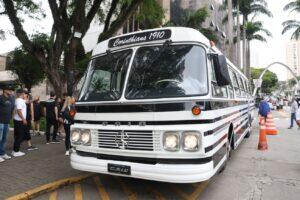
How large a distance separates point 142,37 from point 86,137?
207 cm

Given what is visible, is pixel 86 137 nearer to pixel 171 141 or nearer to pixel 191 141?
pixel 171 141

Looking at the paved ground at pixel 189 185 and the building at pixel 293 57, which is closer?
the paved ground at pixel 189 185

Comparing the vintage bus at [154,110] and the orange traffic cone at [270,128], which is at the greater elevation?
the vintage bus at [154,110]

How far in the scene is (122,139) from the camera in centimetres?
550

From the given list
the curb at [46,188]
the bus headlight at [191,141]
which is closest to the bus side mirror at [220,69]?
the bus headlight at [191,141]

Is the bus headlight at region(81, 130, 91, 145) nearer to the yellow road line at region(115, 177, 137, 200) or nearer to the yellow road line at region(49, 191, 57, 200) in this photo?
the yellow road line at region(49, 191, 57, 200)

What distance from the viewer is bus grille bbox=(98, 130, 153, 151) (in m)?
5.30

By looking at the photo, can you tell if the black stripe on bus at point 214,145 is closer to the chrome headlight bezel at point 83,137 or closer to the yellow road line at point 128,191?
the yellow road line at point 128,191

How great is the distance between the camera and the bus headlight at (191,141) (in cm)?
Answer: 509

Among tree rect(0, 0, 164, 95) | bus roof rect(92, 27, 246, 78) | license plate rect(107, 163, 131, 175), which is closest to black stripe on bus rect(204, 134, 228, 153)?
license plate rect(107, 163, 131, 175)

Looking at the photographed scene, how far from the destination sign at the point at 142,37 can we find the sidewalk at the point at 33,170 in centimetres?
304

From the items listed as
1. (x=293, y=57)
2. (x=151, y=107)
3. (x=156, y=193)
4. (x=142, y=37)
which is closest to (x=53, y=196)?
(x=156, y=193)

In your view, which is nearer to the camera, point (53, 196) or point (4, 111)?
point (53, 196)

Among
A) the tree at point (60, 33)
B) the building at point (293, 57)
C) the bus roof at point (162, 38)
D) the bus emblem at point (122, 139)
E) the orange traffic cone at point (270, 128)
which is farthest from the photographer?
the building at point (293, 57)
